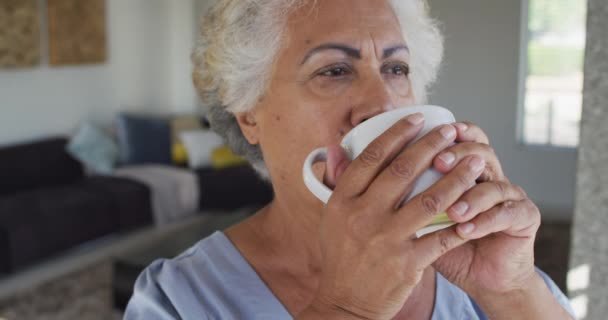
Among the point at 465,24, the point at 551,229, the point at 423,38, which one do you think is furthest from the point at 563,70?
the point at 423,38

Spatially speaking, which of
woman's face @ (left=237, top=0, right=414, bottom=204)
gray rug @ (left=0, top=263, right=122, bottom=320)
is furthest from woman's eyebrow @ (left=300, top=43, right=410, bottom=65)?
gray rug @ (left=0, top=263, right=122, bottom=320)

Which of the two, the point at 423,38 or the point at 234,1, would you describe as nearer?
the point at 234,1

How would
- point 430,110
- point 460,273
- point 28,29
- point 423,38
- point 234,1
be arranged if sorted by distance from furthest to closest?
1. point 28,29
2. point 423,38
3. point 234,1
4. point 460,273
5. point 430,110

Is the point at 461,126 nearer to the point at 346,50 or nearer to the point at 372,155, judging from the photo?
the point at 372,155

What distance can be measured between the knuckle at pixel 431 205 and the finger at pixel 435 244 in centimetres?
5

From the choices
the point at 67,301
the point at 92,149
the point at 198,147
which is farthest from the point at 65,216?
the point at 198,147

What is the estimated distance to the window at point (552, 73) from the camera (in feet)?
18.4

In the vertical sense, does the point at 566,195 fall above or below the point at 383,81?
below

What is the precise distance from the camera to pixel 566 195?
5.80 m

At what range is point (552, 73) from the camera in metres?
5.75

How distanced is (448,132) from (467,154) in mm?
33

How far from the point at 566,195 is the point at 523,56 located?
1.34 metres

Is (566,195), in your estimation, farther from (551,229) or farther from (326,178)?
(326,178)

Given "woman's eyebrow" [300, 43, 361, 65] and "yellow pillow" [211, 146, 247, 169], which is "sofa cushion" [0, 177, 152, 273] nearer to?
"yellow pillow" [211, 146, 247, 169]
